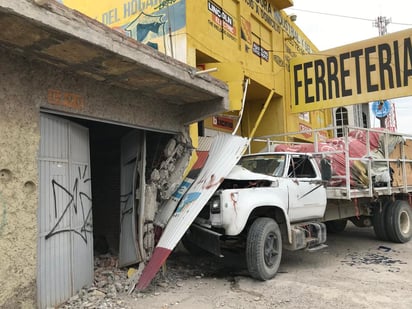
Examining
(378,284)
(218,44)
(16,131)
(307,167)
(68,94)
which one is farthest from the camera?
(218,44)

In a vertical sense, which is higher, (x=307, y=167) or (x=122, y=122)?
(x=122, y=122)


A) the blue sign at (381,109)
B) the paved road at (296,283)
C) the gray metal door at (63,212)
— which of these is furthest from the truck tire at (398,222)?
the blue sign at (381,109)

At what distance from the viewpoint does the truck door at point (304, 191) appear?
279 inches

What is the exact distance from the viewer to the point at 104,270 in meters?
6.44

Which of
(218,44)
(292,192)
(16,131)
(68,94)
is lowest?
(292,192)

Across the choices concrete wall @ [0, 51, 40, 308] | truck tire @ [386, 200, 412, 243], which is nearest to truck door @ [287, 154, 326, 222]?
truck tire @ [386, 200, 412, 243]

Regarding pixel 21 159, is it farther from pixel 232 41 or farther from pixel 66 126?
pixel 232 41

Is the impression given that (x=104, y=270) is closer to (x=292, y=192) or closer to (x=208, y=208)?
(x=208, y=208)

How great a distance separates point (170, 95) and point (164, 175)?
4.93 feet

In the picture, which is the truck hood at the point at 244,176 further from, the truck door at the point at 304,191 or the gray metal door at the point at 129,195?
the gray metal door at the point at 129,195

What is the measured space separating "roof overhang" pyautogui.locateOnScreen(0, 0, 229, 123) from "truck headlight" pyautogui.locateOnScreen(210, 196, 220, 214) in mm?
1895

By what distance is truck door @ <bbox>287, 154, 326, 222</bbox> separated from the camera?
23.2ft

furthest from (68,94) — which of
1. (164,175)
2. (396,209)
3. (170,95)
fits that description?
(396,209)

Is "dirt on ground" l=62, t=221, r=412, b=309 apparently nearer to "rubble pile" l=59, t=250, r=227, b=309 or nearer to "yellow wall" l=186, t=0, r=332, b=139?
"rubble pile" l=59, t=250, r=227, b=309
